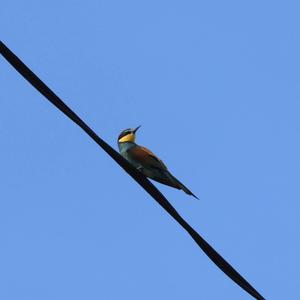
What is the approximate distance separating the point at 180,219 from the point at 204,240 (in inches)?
5.5

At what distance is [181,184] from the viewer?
6207 mm

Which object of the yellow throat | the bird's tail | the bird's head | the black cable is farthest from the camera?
the bird's head

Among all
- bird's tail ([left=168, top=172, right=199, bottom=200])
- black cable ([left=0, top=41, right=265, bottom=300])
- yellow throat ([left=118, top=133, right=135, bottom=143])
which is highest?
yellow throat ([left=118, top=133, right=135, bottom=143])

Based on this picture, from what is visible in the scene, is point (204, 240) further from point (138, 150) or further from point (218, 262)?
point (138, 150)

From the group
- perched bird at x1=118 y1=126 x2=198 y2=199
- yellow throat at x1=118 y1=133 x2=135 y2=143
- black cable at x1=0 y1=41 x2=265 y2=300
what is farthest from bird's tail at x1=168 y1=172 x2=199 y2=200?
black cable at x1=0 y1=41 x2=265 y2=300

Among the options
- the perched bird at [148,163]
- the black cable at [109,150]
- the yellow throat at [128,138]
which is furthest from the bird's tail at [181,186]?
the black cable at [109,150]

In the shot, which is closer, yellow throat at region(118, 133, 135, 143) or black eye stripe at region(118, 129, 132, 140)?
yellow throat at region(118, 133, 135, 143)

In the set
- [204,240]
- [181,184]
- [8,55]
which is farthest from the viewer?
[181,184]

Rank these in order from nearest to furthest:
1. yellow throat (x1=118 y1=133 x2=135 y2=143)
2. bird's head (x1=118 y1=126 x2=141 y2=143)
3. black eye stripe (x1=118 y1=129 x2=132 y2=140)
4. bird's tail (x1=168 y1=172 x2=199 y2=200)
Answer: bird's tail (x1=168 y1=172 x2=199 y2=200) < yellow throat (x1=118 y1=133 x2=135 y2=143) < bird's head (x1=118 y1=126 x2=141 y2=143) < black eye stripe (x1=118 y1=129 x2=132 y2=140)

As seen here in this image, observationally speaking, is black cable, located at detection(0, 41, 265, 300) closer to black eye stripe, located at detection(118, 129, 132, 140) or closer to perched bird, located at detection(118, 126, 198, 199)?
perched bird, located at detection(118, 126, 198, 199)

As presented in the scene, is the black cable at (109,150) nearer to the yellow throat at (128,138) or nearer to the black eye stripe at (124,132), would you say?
the yellow throat at (128,138)

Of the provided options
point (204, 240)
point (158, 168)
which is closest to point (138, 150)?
point (158, 168)

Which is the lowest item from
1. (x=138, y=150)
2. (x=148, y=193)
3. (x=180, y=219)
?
(x=180, y=219)

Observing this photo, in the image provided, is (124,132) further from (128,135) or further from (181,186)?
(181,186)
